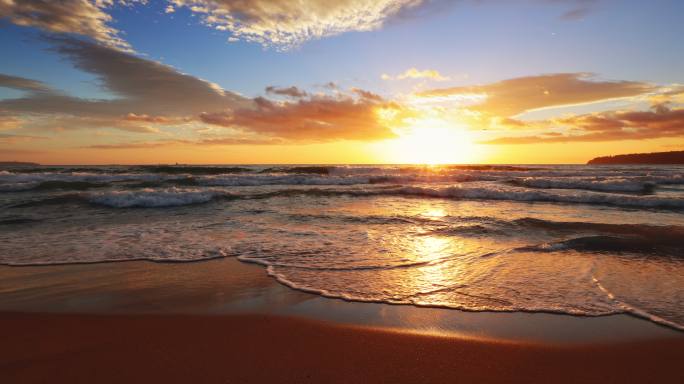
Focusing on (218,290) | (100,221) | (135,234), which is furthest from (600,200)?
(100,221)

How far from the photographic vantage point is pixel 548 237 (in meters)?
8.24

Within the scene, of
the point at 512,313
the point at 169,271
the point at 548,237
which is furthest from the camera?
the point at 548,237

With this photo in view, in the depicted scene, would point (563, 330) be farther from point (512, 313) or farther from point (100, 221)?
point (100, 221)

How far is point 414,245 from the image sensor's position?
24.5ft

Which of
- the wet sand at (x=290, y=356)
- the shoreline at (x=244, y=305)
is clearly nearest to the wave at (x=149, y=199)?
the shoreline at (x=244, y=305)

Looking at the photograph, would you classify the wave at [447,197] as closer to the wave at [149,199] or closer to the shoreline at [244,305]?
the wave at [149,199]

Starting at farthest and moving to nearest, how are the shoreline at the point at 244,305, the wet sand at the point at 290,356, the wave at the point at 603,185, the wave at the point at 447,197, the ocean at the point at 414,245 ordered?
the wave at the point at 603,185 < the wave at the point at 447,197 < the ocean at the point at 414,245 < the shoreline at the point at 244,305 < the wet sand at the point at 290,356

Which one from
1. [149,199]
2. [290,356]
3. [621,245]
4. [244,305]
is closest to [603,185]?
[621,245]

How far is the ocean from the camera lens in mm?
4699

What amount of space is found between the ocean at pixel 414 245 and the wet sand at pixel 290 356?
3.13 feet

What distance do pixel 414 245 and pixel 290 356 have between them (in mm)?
4744

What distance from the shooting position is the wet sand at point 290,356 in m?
2.87

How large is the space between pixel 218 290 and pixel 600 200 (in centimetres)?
1705

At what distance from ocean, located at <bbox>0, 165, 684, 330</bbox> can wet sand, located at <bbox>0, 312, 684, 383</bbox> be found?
95 cm
